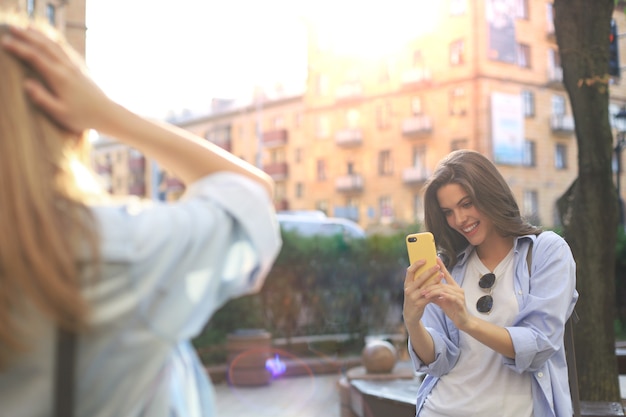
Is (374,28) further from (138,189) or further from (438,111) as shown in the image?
(138,189)

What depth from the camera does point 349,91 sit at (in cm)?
4856

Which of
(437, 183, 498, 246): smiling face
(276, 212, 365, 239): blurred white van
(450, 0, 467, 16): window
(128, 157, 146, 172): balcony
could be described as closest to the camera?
(437, 183, 498, 246): smiling face

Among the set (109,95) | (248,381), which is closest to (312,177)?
(248,381)

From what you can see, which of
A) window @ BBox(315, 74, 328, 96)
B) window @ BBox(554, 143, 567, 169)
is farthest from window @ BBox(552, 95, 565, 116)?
window @ BBox(315, 74, 328, 96)

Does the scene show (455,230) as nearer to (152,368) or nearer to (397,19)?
(152,368)

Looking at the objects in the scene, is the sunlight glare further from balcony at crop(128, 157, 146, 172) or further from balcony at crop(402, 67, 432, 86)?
balcony at crop(128, 157, 146, 172)

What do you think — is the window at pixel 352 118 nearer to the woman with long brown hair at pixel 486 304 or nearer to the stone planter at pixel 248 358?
the stone planter at pixel 248 358

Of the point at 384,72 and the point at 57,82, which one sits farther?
the point at 384,72

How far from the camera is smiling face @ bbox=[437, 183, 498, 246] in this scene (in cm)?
286

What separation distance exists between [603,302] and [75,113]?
187 inches

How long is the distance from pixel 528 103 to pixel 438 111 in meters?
4.84

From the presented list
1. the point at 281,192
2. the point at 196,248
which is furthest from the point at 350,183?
the point at 196,248

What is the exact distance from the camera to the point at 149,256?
121cm

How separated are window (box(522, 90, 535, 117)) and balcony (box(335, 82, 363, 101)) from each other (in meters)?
10.5
